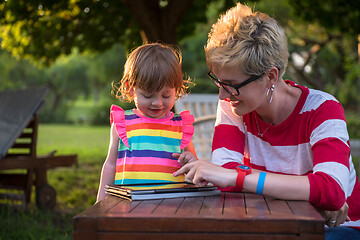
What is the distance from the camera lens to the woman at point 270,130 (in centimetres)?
178

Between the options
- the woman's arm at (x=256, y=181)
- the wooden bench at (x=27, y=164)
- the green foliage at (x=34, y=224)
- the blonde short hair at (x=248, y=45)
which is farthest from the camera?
the wooden bench at (x=27, y=164)

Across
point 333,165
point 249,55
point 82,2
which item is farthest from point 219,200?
point 82,2

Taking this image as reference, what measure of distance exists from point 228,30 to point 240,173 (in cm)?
68

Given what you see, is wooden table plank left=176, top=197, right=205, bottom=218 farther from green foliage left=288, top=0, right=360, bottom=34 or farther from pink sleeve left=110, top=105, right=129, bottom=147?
green foliage left=288, top=0, right=360, bottom=34

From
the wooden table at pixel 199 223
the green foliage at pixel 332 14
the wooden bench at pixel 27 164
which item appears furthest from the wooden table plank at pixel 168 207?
the green foliage at pixel 332 14

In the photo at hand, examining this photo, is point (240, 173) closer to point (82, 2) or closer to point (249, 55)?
point (249, 55)

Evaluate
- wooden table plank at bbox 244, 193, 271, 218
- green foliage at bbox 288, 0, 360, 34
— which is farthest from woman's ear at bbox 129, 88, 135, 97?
green foliage at bbox 288, 0, 360, 34

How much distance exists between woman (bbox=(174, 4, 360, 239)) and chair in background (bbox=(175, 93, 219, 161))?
1.76 meters

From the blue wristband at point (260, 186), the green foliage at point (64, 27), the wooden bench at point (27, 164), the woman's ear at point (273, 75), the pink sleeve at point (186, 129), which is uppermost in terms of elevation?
the green foliage at point (64, 27)

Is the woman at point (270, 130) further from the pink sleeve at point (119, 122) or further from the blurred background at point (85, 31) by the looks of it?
the blurred background at point (85, 31)

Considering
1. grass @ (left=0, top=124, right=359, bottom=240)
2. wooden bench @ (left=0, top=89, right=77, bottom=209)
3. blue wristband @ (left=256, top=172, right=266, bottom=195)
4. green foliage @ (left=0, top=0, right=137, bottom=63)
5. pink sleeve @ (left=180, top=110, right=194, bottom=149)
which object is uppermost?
green foliage @ (left=0, top=0, right=137, bottom=63)

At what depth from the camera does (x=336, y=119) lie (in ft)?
6.56

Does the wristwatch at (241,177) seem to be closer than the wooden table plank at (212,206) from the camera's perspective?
No

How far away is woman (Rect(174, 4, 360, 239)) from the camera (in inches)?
Result: 70.2
